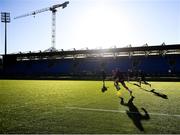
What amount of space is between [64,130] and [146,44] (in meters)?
64.3

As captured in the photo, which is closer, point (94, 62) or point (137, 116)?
point (137, 116)

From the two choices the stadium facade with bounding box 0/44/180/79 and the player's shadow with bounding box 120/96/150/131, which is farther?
the stadium facade with bounding box 0/44/180/79

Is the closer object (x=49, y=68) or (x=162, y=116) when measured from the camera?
(x=162, y=116)

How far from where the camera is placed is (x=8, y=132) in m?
7.36

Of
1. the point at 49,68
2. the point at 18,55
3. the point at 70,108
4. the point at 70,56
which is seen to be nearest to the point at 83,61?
the point at 70,56

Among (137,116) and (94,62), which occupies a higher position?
(94,62)

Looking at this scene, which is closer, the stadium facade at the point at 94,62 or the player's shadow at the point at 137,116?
the player's shadow at the point at 137,116

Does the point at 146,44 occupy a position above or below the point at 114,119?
above

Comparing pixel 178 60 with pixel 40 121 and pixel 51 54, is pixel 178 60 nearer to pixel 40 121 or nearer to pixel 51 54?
pixel 51 54

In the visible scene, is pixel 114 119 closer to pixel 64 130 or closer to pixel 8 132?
pixel 64 130

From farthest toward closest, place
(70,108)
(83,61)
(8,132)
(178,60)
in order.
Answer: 1. (83,61)
2. (178,60)
3. (70,108)
4. (8,132)

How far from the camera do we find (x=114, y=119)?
360 inches

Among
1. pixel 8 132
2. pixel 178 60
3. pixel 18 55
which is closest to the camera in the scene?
pixel 8 132

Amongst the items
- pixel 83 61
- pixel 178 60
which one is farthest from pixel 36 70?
pixel 178 60
